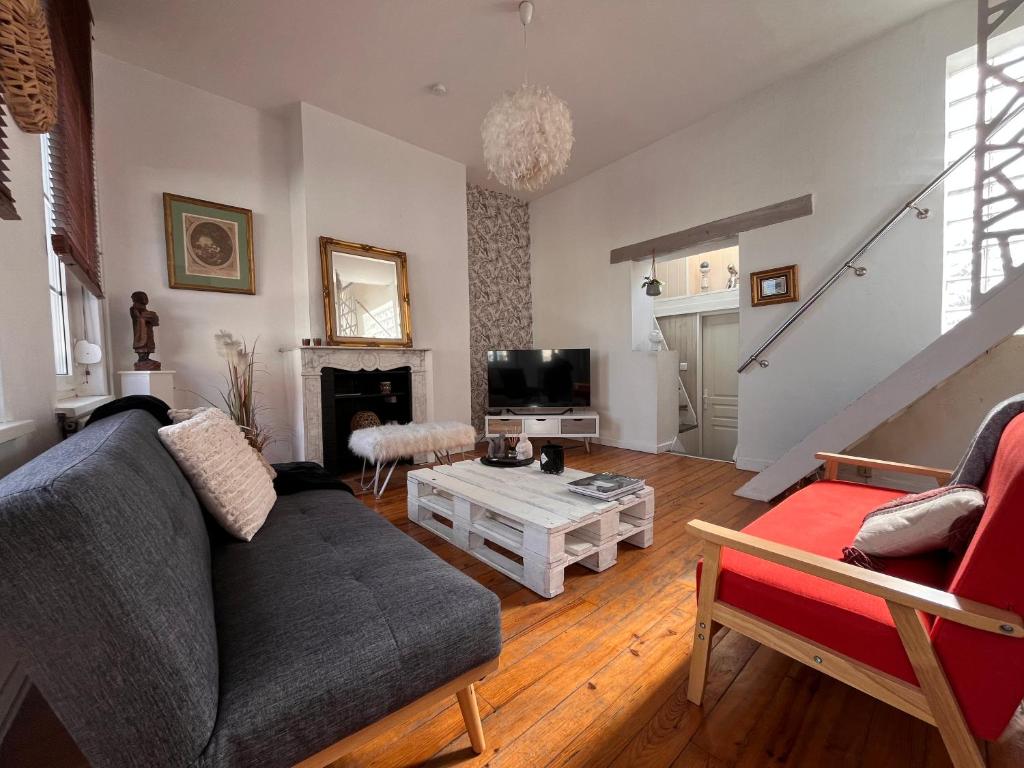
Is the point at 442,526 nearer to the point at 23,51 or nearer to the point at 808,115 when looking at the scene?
the point at 23,51

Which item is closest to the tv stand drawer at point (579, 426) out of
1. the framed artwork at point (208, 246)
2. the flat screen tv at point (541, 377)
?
the flat screen tv at point (541, 377)

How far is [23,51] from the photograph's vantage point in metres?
0.67

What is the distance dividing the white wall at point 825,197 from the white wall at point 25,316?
14.0 ft

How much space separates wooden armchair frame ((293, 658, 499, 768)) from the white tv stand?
11.2ft

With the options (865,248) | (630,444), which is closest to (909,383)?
(865,248)

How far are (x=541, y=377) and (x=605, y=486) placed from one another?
9.06 ft

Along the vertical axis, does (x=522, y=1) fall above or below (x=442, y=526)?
above

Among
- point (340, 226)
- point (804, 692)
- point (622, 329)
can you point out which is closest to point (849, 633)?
point (804, 692)

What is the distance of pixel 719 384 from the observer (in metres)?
5.41

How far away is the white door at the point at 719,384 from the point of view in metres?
5.24

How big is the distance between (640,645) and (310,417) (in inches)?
121

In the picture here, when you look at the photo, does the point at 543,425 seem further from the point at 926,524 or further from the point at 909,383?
the point at 926,524

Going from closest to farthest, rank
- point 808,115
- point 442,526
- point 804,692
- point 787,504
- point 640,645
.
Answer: point 804,692, point 640,645, point 787,504, point 442,526, point 808,115

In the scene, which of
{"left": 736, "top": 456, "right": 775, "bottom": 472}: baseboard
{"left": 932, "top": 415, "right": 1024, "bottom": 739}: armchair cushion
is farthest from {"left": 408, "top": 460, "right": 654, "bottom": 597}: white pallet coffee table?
{"left": 736, "top": 456, "right": 775, "bottom": 472}: baseboard
